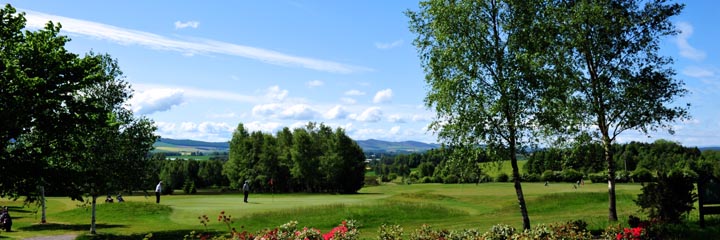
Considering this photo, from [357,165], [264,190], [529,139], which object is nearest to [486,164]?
[529,139]

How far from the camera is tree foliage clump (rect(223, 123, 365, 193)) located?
100062 mm

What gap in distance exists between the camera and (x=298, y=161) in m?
99.9

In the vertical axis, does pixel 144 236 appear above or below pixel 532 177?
below

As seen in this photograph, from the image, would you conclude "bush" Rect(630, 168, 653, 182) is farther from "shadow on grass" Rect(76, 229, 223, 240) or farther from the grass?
"shadow on grass" Rect(76, 229, 223, 240)

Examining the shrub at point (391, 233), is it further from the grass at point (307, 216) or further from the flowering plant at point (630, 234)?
the grass at point (307, 216)

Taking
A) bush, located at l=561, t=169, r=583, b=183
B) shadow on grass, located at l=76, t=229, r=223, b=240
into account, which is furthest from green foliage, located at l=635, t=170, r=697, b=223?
bush, located at l=561, t=169, r=583, b=183

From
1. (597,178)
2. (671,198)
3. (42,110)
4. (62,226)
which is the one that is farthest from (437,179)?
(42,110)

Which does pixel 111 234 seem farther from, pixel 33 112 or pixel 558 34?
pixel 558 34

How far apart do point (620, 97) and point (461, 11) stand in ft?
34.0

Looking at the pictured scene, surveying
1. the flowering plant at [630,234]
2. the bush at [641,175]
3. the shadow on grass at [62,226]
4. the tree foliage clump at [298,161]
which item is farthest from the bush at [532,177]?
the flowering plant at [630,234]

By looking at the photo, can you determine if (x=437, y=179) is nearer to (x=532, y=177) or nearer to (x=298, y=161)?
(x=532, y=177)

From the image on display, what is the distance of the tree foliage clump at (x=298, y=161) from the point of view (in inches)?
3939

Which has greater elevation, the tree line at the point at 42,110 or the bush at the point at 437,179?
the tree line at the point at 42,110

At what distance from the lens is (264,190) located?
10819 centimetres
